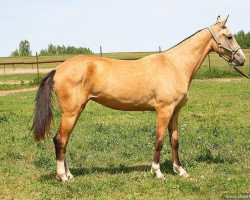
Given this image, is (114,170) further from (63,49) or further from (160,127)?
(63,49)

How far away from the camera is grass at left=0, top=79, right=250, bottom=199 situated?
21.3 feet

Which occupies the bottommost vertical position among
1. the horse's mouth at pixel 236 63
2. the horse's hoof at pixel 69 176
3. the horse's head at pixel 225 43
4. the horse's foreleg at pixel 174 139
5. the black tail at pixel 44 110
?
the horse's hoof at pixel 69 176

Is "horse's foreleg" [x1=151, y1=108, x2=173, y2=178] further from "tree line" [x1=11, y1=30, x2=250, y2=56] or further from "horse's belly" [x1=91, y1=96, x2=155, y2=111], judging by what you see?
"tree line" [x1=11, y1=30, x2=250, y2=56]

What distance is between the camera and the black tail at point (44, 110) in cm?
704

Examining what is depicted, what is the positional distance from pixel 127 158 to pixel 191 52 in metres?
2.71

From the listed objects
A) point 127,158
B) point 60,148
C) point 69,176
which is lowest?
point 127,158

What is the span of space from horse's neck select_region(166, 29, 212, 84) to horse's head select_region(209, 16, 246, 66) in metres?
0.13

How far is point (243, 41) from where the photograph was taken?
3971 inches

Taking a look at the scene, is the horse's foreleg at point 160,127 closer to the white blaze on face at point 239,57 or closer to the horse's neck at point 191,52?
the horse's neck at point 191,52

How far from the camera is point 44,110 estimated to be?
708 cm

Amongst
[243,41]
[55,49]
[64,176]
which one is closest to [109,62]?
[64,176]

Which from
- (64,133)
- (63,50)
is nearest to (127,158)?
(64,133)

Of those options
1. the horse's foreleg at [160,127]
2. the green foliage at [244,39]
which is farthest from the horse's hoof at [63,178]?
the green foliage at [244,39]

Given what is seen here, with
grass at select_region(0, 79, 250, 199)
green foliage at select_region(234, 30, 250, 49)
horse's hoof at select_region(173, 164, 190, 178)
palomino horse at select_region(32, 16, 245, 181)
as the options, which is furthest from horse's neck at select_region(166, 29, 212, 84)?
green foliage at select_region(234, 30, 250, 49)
